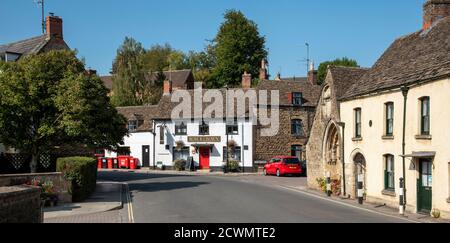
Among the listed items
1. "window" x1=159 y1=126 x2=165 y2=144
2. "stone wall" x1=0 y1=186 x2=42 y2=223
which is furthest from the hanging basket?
"stone wall" x1=0 y1=186 x2=42 y2=223

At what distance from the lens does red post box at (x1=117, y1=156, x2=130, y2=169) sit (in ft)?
181

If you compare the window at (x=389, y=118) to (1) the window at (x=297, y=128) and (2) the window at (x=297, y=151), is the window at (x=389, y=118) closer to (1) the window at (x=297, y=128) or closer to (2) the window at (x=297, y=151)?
(1) the window at (x=297, y=128)

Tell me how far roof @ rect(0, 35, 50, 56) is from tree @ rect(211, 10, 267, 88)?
33.5 m

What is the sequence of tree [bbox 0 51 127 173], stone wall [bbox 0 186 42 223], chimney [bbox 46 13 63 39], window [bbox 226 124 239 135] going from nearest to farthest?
stone wall [bbox 0 186 42 223] → tree [bbox 0 51 127 173] → chimney [bbox 46 13 63 39] → window [bbox 226 124 239 135]

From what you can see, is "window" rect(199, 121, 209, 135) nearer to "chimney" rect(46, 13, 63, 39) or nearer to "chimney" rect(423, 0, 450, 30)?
"chimney" rect(46, 13, 63, 39)

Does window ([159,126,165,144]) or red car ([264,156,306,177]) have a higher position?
window ([159,126,165,144])

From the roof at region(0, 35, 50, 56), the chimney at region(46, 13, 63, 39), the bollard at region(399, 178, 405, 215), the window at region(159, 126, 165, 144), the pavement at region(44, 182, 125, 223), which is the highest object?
the chimney at region(46, 13, 63, 39)

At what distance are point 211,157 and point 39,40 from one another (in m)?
19.0

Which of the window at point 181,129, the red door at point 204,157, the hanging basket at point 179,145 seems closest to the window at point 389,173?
the red door at point 204,157

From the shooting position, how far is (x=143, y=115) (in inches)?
2308

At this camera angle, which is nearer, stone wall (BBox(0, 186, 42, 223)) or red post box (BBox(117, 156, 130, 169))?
stone wall (BBox(0, 186, 42, 223))
